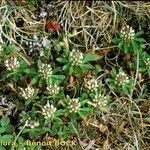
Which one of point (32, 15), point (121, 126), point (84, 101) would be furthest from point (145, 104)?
point (32, 15)

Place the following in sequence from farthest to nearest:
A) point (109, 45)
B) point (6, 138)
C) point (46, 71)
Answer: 1. point (109, 45)
2. point (46, 71)
3. point (6, 138)

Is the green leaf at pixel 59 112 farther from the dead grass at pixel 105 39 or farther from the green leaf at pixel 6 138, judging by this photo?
the green leaf at pixel 6 138

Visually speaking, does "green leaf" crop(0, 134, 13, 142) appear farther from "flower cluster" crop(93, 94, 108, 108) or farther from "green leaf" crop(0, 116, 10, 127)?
"flower cluster" crop(93, 94, 108, 108)

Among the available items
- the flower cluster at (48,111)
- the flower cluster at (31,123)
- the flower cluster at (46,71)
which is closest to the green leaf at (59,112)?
the flower cluster at (48,111)

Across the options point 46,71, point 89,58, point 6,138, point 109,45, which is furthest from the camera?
point 109,45

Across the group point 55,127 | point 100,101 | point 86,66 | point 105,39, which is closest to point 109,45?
point 105,39

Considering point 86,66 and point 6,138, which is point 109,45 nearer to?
point 86,66

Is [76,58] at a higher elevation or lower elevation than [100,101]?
higher

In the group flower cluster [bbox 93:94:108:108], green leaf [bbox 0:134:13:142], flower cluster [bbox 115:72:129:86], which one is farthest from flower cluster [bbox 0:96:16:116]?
flower cluster [bbox 115:72:129:86]

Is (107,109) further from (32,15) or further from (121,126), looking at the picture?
(32,15)
